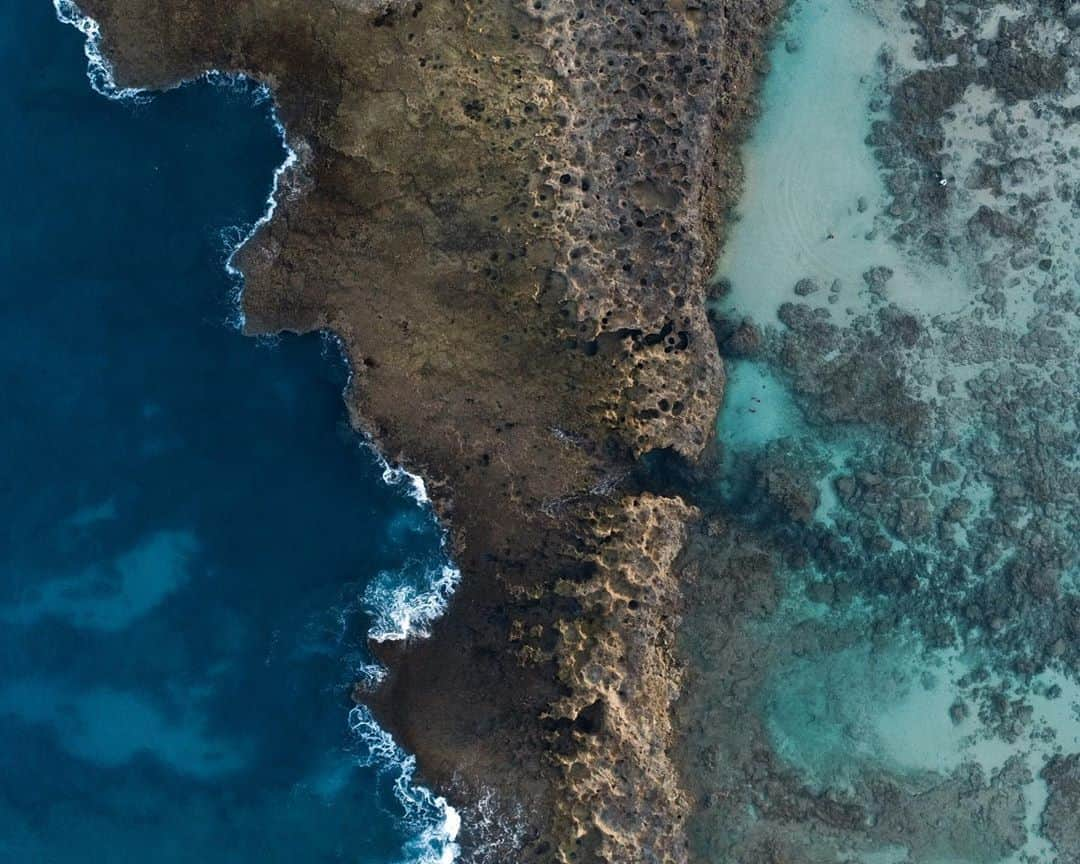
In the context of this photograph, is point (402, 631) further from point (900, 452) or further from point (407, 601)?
point (900, 452)

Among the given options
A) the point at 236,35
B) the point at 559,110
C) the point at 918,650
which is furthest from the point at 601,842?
the point at 236,35

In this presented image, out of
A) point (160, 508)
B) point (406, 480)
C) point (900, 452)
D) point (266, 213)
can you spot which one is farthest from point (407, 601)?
point (900, 452)

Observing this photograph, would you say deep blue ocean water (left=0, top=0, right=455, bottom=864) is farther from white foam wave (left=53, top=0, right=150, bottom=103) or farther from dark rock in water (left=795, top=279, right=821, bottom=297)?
dark rock in water (left=795, top=279, right=821, bottom=297)

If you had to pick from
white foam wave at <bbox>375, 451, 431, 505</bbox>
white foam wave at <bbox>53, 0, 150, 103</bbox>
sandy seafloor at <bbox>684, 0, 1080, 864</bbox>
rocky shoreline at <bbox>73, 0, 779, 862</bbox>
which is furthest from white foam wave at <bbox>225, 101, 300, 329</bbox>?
sandy seafloor at <bbox>684, 0, 1080, 864</bbox>

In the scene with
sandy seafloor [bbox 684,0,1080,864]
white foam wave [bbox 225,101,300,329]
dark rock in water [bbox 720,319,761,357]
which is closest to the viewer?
white foam wave [bbox 225,101,300,329]

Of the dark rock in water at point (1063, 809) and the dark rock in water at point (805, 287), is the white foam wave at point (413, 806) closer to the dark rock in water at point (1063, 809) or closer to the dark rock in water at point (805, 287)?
the dark rock in water at point (1063, 809)
